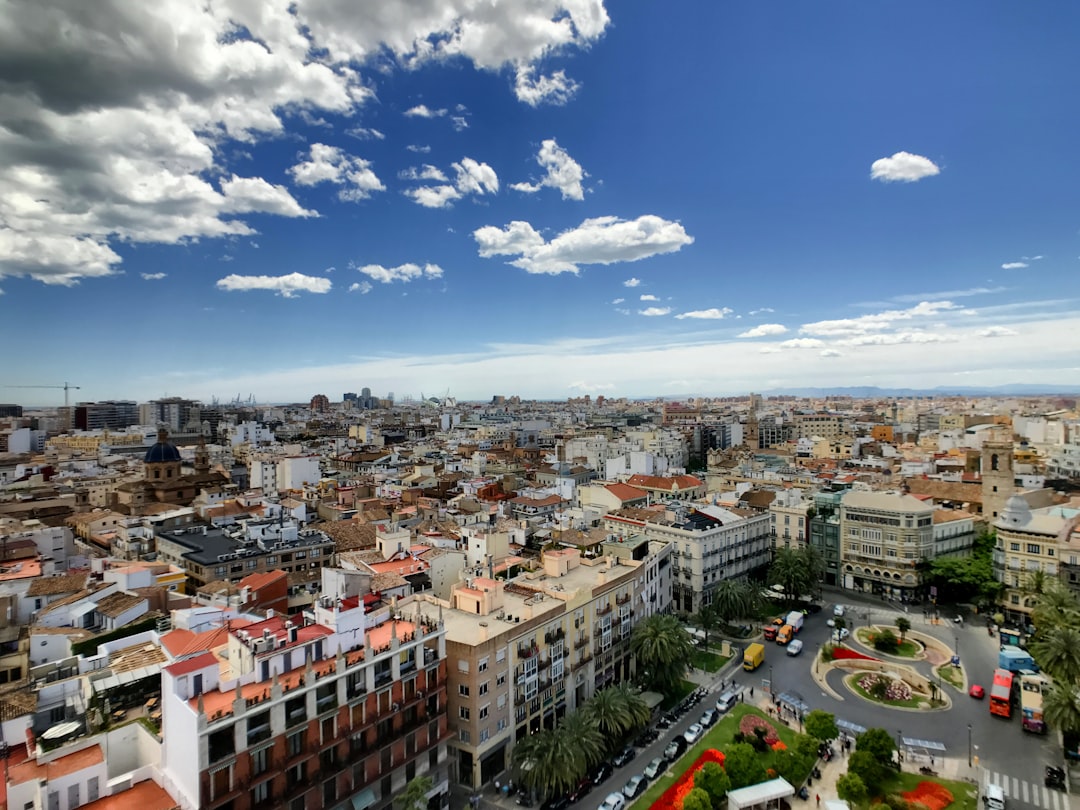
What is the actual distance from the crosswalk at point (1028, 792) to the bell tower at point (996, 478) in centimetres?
5046

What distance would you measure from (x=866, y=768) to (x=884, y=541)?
41.0 meters

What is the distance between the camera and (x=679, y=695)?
155ft

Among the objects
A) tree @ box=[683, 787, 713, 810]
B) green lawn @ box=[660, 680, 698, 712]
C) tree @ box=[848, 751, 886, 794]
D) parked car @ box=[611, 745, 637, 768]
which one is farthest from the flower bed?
tree @ box=[683, 787, 713, 810]

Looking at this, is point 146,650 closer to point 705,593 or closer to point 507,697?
point 507,697

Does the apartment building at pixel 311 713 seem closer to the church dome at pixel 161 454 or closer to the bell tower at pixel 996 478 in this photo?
the church dome at pixel 161 454

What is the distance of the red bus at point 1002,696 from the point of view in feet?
140

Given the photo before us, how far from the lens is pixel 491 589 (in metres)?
43.7

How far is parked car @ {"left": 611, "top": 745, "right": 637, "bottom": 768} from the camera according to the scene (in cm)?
3868

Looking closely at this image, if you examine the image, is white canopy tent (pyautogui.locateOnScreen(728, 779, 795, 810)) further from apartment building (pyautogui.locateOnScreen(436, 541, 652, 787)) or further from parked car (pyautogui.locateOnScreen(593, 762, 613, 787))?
apartment building (pyautogui.locateOnScreen(436, 541, 652, 787))

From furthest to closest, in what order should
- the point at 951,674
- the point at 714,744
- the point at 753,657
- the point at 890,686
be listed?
the point at 753,657
the point at 951,674
the point at 890,686
the point at 714,744

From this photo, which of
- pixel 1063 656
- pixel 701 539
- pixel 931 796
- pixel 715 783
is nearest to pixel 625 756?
pixel 715 783

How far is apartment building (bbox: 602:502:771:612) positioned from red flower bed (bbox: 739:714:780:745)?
22.1 metres

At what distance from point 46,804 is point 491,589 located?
25.5 meters

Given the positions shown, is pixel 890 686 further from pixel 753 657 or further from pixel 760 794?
pixel 760 794
